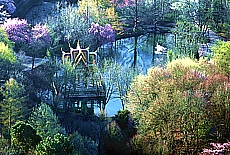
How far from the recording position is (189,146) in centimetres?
1775

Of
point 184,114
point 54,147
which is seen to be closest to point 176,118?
point 184,114

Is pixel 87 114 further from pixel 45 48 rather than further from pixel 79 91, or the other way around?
pixel 45 48

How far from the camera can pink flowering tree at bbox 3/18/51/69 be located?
3222 centimetres

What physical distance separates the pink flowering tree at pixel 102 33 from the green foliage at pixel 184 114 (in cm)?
1743

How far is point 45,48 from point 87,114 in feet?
37.8

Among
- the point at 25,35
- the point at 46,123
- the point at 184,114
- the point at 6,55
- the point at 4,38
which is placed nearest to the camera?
the point at 184,114

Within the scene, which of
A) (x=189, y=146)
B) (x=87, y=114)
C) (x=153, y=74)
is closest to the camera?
(x=189, y=146)

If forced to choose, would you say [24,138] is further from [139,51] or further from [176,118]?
[139,51]

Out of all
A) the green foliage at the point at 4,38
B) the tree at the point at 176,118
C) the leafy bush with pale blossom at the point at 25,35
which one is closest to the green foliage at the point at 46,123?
the tree at the point at 176,118

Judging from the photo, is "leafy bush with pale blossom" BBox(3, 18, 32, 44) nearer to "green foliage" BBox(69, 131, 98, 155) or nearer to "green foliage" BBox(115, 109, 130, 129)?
"green foliage" BBox(115, 109, 130, 129)

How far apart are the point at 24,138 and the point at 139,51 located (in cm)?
2410

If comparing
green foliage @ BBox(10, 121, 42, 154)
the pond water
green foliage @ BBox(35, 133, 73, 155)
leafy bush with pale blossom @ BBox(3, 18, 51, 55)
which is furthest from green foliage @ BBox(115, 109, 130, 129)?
leafy bush with pale blossom @ BBox(3, 18, 51, 55)

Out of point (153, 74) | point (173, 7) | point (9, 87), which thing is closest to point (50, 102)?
point (9, 87)

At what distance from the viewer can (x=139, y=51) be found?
132 feet
